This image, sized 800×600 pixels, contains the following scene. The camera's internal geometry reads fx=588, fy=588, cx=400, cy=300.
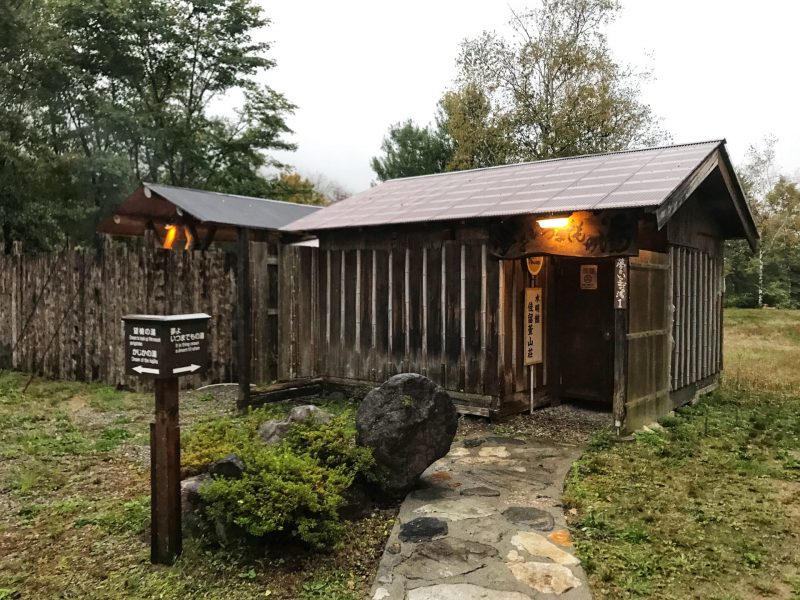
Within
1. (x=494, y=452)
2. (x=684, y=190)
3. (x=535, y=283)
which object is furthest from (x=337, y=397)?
(x=684, y=190)

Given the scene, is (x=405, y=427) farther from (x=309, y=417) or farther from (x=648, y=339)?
(x=648, y=339)

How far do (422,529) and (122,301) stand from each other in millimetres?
8112

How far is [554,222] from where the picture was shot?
7559 millimetres

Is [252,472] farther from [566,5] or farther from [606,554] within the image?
[566,5]

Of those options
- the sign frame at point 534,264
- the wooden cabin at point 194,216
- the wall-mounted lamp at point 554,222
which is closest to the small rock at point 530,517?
the wall-mounted lamp at point 554,222

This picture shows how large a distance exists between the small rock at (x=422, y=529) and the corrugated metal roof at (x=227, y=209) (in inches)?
241

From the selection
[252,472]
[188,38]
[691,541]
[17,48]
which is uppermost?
[188,38]

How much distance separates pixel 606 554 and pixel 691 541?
0.79 m

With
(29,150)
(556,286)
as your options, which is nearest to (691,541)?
(556,286)

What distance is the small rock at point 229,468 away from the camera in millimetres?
4602

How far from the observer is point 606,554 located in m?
4.35

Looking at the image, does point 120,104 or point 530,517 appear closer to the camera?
point 530,517

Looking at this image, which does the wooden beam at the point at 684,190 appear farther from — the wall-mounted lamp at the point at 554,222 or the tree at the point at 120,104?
the tree at the point at 120,104

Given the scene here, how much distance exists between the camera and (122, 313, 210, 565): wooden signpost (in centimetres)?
420
